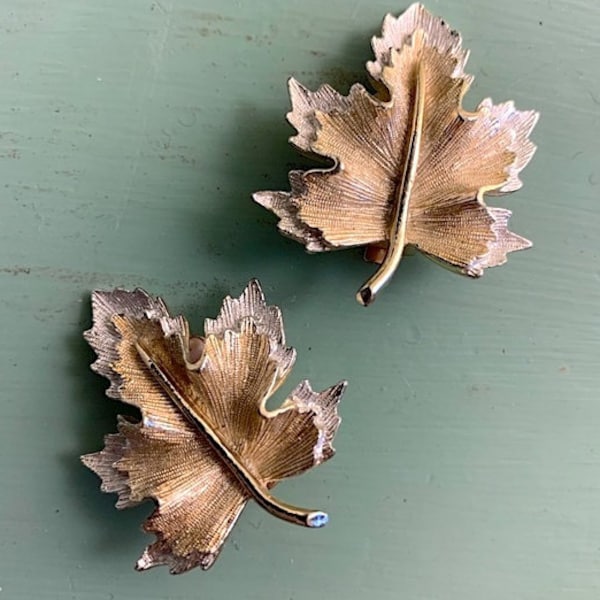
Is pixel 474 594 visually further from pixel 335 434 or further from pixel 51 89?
pixel 51 89

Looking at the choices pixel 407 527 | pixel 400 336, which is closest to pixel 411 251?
pixel 400 336

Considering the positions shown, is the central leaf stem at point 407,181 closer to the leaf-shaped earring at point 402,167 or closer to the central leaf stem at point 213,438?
the leaf-shaped earring at point 402,167

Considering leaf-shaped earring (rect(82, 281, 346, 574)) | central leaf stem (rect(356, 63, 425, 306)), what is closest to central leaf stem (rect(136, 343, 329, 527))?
leaf-shaped earring (rect(82, 281, 346, 574))

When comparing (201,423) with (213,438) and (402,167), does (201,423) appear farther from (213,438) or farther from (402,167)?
(402,167)

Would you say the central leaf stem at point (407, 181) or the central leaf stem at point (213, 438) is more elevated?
the central leaf stem at point (407, 181)

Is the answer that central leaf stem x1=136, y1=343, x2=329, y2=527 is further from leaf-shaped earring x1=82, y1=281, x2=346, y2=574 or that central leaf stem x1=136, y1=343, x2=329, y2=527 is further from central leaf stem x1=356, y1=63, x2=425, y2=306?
central leaf stem x1=356, y1=63, x2=425, y2=306

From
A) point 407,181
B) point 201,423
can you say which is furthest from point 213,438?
point 407,181

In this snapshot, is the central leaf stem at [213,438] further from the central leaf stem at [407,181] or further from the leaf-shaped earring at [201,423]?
the central leaf stem at [407,181]

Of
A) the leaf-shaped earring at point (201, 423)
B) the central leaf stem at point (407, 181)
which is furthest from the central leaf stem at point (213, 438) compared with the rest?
the central leaf stem at point (407, 181)
